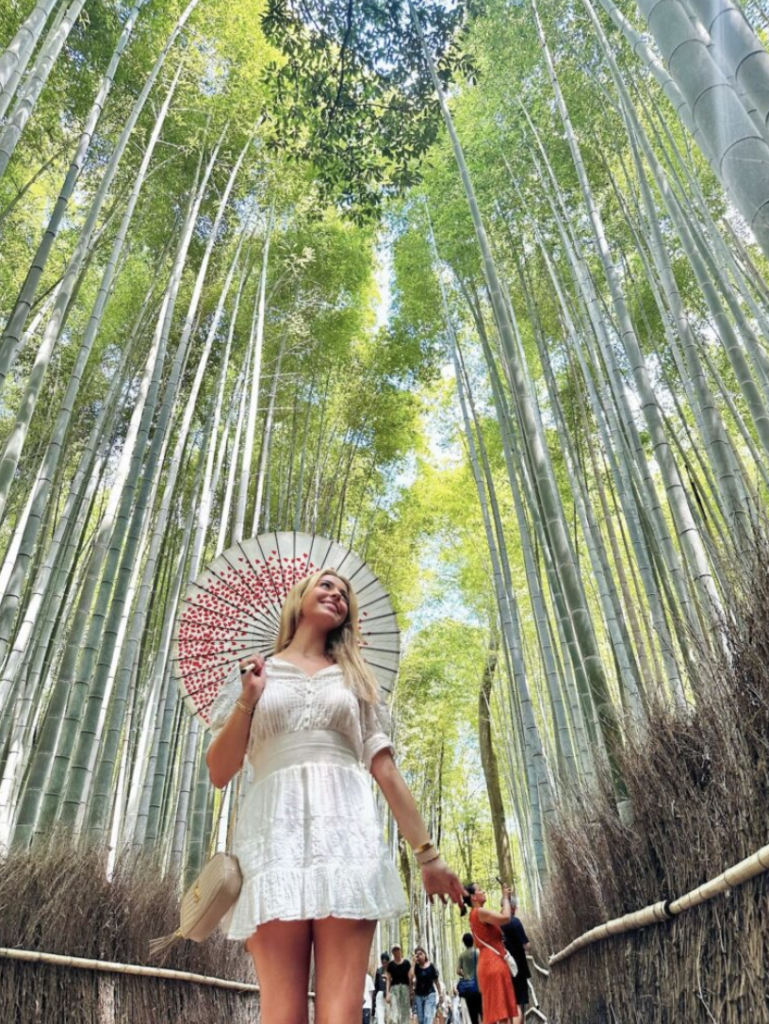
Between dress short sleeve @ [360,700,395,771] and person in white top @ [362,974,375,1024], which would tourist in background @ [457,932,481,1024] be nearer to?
person in white top @ [362,974,375,1024]

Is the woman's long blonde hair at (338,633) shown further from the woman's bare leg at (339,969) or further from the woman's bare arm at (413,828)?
the woman's bare leg at (339,969)

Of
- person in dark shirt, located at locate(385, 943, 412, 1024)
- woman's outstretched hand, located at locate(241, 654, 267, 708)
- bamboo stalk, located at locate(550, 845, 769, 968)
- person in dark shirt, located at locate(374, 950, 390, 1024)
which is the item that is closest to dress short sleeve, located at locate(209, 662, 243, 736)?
woman's outstretched hand, located at locate(241, 654, 267, 708)

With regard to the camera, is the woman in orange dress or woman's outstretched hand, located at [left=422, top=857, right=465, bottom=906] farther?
the woman in orange dress

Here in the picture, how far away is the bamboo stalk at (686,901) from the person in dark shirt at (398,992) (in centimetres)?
510

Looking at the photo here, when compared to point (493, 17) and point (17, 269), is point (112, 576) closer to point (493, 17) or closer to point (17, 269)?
point (17, 269)

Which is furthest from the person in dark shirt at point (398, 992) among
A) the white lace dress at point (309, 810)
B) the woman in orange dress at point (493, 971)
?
the white lace dress at point (309, 810)

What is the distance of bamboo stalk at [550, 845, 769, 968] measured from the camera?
1.15 m

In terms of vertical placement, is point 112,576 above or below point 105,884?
above

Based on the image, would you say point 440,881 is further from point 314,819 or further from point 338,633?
point 338,633

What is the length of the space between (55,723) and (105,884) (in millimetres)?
687

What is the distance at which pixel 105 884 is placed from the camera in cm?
242

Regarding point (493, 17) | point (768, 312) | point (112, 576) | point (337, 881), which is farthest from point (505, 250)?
point (337, 881)

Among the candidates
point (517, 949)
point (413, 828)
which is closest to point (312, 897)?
point (413, 828)

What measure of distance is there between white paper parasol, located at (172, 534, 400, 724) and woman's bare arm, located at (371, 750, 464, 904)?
0.50 m
